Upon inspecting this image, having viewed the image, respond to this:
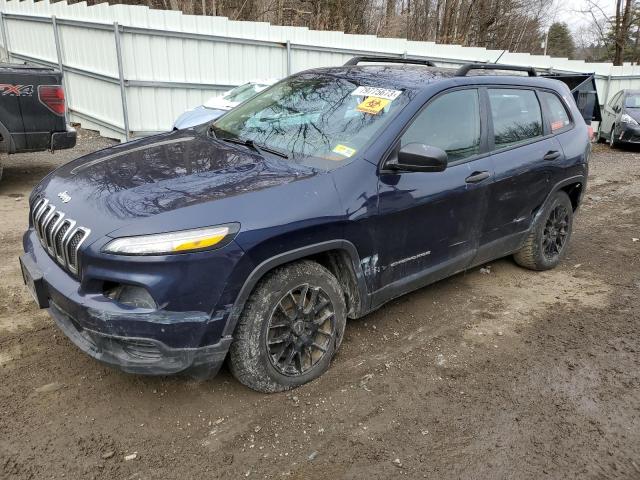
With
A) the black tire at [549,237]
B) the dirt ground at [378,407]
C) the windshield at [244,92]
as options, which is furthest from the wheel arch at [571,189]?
the windshield at [244,92]

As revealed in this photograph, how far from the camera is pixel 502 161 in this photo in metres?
4.14

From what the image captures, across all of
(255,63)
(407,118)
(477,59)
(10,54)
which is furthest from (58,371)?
(477,59)

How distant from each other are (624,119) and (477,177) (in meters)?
12.0

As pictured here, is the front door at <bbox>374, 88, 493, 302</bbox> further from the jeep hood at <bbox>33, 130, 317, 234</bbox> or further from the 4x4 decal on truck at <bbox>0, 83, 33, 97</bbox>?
the 4x4 decal on truck at <bbox>0, 83, 33, 97</bbox>

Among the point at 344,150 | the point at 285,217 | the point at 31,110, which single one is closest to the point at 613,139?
the point at 344,150

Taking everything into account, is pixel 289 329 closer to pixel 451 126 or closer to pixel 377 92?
pixel 377 92

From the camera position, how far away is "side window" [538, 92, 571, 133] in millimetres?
4789

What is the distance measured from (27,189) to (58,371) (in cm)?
473

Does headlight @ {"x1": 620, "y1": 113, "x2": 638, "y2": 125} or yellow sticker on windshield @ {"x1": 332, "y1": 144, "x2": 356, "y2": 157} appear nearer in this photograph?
yellow sticker on windshield @ {"x1": 332, "y1": 144, "x2": 356, "y2": 157}

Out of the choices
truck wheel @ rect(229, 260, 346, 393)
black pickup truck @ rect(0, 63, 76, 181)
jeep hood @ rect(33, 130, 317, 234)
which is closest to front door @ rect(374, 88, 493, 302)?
truck wheel @ rect(229, 260, 346, 393)

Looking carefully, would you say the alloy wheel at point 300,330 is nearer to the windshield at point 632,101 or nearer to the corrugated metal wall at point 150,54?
the corrugated metal wall at point 150,54

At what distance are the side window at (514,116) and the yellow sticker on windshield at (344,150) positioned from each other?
146cm

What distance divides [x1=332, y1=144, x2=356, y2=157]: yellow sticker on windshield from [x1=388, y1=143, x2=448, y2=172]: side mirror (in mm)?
263

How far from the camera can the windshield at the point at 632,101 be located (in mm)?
13736
